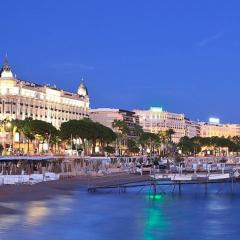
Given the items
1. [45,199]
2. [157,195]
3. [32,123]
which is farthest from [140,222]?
[32,123]

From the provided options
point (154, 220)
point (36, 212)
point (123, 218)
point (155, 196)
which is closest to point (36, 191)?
point (155, 196)

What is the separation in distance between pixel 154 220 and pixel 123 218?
2.48 m

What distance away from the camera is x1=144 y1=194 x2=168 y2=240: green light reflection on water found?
40250mm

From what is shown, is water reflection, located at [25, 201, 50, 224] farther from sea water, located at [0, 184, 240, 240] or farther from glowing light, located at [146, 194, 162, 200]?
glowing light, located at [146, 194, 162, 200]

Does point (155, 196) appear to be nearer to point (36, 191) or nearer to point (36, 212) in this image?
point (36, 191)

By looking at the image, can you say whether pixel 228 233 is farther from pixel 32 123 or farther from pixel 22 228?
pixel 32 123

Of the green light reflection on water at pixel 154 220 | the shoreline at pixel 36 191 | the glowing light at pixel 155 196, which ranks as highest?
the shoreline at pixel 36 191

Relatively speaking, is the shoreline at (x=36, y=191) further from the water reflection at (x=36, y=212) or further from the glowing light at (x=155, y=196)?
the glowing light at (x=155, y=196)

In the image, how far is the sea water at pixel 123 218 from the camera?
39.3 metres

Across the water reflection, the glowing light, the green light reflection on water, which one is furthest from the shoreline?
the green light reflection on water

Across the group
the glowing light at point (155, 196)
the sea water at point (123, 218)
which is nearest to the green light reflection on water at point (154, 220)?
the sea water at point (123, 218)

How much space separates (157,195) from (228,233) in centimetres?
3158

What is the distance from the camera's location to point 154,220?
156ft

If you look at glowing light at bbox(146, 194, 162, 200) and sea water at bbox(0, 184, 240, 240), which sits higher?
glowing light at bbox(146, 194, 162, 200)
